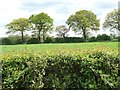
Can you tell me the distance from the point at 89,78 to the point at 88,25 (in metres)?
59.4

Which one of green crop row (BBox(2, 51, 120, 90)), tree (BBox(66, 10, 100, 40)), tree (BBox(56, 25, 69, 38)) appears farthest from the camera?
tree (BBox(66, 10, 100, 40))

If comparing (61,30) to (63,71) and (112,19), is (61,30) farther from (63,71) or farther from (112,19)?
(63,71)

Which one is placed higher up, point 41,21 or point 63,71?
point 41,21

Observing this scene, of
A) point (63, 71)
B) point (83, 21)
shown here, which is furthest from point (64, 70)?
point (83, 21)

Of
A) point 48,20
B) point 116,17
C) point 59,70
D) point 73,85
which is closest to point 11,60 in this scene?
point 59,70

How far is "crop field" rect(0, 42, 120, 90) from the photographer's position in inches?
248

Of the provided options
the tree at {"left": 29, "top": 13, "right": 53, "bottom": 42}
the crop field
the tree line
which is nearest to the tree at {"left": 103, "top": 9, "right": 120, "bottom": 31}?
the tree line

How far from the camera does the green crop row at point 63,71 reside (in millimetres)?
6293

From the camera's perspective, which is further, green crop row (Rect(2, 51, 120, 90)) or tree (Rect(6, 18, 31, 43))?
tree (Rect(6, 18, 31, 43))

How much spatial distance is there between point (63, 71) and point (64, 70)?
34 mm

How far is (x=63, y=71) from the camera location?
6398 millimetres

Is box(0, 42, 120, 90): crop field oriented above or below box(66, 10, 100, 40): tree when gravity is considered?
below

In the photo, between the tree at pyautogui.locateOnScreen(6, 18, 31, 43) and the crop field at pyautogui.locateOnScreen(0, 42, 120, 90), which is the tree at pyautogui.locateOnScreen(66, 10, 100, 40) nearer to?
the tree at pyautogui.locateOnScreen(6, 18, 31, 43)

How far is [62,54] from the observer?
638 centimetres
